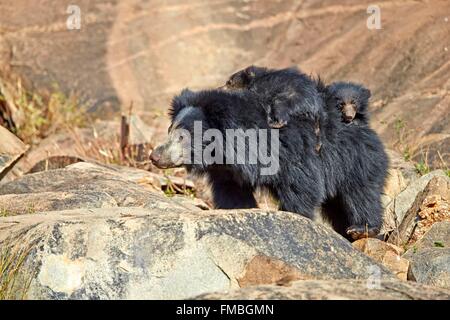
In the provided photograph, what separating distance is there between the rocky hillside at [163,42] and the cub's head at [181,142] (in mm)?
5147

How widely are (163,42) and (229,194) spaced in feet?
19.7

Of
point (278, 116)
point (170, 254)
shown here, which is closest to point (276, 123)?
point (278, 116)

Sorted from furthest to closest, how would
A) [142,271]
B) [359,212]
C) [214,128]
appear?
[359,212]
[214,128]
[142,271]

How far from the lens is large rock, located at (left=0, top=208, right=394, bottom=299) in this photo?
16.5 ft

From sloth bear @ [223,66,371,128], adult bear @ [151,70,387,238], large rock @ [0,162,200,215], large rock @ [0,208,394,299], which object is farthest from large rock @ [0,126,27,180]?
large rock @ [0,208,394,299]

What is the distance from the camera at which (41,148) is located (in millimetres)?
11336

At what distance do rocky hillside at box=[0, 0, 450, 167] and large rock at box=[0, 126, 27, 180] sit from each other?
2.96 meters

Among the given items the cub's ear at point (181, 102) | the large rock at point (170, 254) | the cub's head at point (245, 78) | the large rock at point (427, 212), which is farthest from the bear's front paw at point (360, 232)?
the large rock at point (170, 254)

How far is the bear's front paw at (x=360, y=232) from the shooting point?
7480 mm

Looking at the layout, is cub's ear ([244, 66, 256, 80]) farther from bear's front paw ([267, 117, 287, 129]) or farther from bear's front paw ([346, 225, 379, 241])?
bear's front paw ([346, 225, 379, 241])

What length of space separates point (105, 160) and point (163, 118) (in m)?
2.06
